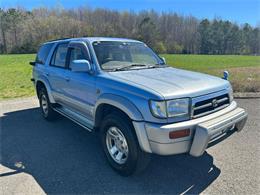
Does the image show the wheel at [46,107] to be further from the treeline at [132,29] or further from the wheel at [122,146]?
the treeline at [132,29]

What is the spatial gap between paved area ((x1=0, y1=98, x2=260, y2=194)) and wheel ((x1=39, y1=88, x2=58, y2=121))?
0.68m

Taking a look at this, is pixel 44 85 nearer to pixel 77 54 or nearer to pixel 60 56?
pixel 60 56

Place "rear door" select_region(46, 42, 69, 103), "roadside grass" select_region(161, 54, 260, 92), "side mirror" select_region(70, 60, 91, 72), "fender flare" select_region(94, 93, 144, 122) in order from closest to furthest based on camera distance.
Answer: "fender flare" select_region(94, 93, 144, 122)
"side mirror" select_region(70, 60, 91, 72)
"rear door" select_region(46, 42, 69, 103)
"roadside grass" select_region(161, 54, 260, 92)

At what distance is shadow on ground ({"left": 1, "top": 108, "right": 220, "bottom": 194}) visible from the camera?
3.03 metres

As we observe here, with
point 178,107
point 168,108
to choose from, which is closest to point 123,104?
point 168,108

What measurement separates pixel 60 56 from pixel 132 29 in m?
83.9

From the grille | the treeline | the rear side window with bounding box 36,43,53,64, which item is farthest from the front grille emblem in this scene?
the treeline

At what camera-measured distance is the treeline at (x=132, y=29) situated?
239 ft

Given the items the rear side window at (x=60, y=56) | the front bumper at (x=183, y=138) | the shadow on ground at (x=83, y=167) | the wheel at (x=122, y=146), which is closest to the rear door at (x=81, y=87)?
the rear side window at (x=60, y=56)

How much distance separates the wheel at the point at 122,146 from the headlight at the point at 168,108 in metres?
0.46

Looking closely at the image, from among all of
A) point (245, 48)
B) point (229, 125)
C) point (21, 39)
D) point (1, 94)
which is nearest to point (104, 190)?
point (229, 125)

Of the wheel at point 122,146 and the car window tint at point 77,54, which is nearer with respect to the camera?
the wheel at point 122,146

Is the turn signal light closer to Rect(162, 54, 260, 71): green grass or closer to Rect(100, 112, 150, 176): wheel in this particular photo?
Rect(100, 112, 150, 176): wheel

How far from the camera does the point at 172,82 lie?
10.4ft
